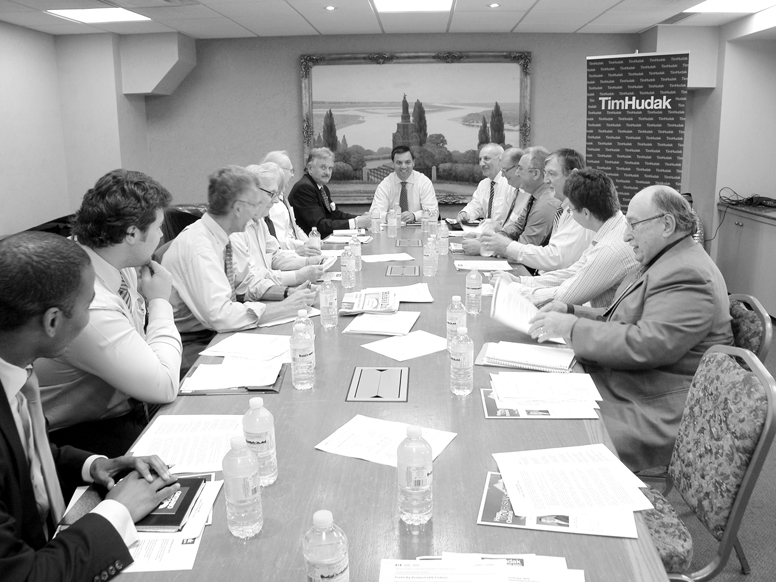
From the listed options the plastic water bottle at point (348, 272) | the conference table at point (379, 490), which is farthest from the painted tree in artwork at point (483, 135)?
the conference table at point (379, 490)

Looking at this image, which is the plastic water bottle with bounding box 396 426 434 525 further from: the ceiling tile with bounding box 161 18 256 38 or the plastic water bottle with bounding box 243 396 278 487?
the ceiling tile with bounding box 161 18 256 38

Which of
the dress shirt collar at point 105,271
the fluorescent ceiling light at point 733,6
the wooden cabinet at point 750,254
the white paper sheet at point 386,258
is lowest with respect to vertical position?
the wooden cabinet at point 750,254

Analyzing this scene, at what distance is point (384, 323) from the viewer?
2.80 m

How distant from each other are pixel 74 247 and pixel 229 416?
687 millimetres

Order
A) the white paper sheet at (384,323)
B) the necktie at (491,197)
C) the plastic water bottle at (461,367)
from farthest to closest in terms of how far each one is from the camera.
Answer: the necktie at (491,197)
the white paper sheet at (384,323)
the plastic water bottle at (461,367)

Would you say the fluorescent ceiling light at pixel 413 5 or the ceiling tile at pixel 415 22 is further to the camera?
the ceiling tile at pixel 415 22

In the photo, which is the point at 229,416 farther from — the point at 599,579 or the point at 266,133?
the point at 266,133

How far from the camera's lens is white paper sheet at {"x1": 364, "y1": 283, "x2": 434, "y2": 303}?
10.5ft

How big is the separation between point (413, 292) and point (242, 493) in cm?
212

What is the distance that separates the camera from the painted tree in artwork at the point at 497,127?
7637mm

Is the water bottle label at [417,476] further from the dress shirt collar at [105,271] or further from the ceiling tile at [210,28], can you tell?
the ceiling tile at [210,28]

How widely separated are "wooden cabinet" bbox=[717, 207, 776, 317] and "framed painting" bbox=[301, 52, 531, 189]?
2420mm

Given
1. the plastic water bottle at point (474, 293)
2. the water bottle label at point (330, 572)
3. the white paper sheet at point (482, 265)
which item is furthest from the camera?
the white paper sheet at point (482, 265)

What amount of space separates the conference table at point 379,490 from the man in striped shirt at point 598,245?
1143mm
